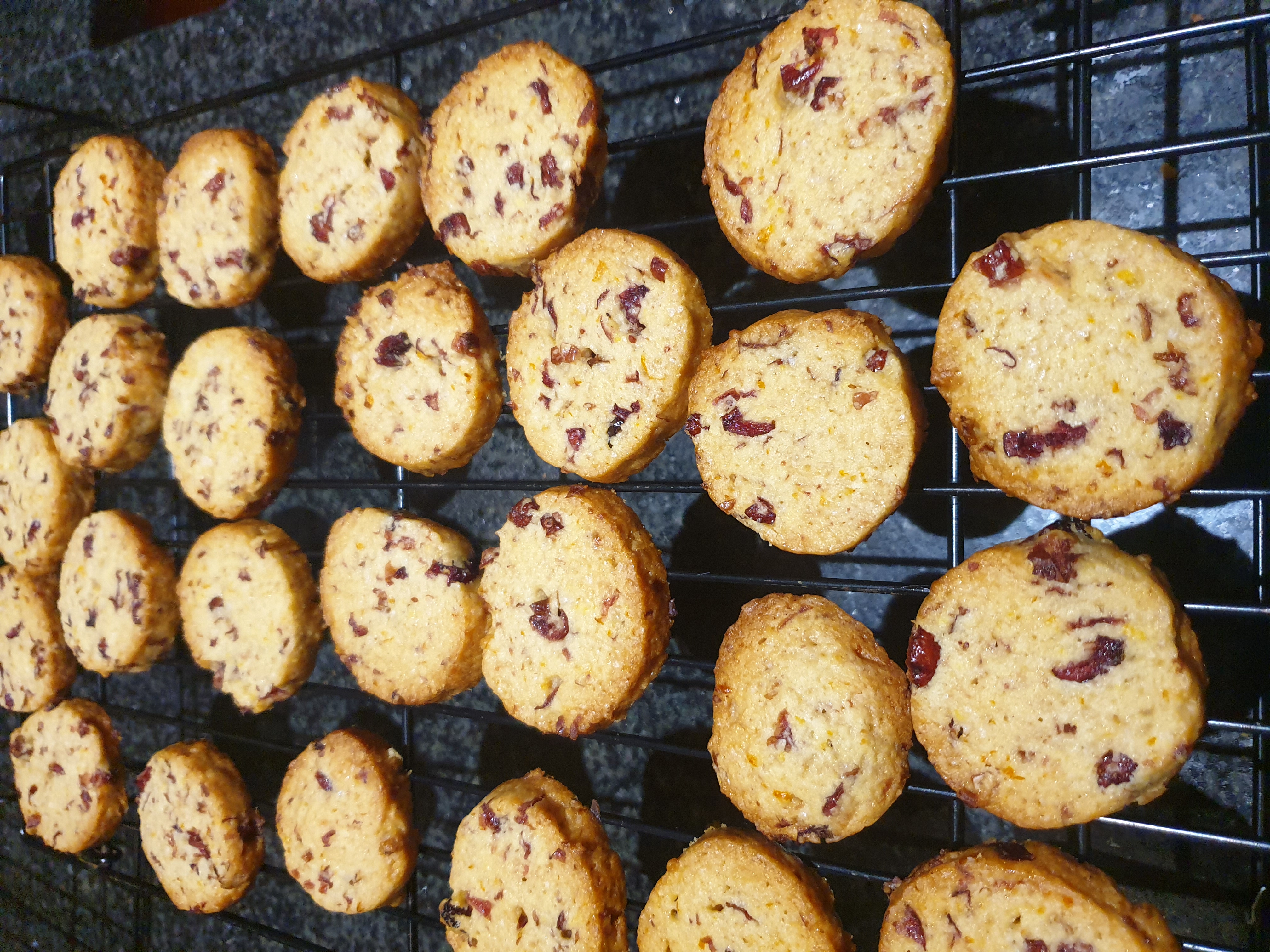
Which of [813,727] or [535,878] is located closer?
[813,727]

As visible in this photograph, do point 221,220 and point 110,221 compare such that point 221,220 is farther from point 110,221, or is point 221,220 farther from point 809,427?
point 809,427

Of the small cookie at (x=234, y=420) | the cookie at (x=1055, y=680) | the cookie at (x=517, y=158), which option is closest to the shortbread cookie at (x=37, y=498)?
the small cookie at (x=234, y=420)

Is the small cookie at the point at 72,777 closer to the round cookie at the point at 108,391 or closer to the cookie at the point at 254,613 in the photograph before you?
the cookie at the point at 254,613

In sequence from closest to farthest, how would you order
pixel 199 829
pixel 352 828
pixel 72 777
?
pixel 352 828
pixel 199 829
pixel 72 777

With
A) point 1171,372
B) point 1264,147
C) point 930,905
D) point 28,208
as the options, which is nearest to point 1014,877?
point 930,905

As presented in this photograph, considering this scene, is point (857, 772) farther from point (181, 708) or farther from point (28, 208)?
point (28, 208)

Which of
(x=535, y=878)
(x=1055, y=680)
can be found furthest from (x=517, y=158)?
(x=535, y=878)
